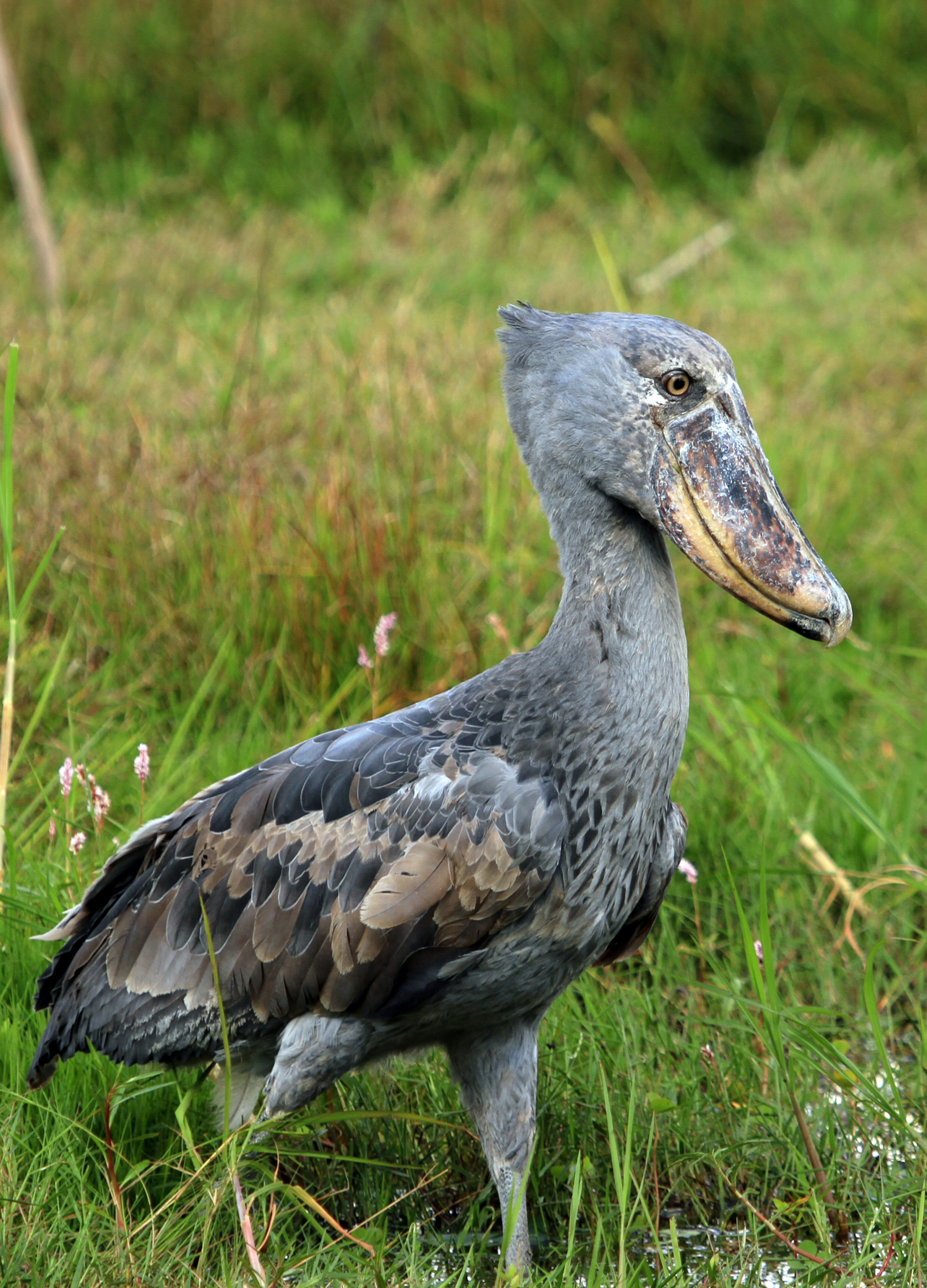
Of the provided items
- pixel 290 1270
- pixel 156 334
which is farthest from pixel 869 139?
pixel 290 1270

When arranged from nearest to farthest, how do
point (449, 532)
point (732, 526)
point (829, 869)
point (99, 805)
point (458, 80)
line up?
point (732, 526) → point (99, 805) → point (829, 869) → point (449, 532) → point (458, 80)

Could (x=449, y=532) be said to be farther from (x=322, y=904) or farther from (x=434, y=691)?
(x=322, y=904)

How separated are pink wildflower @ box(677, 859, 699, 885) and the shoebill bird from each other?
140 millimetres

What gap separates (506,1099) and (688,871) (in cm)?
65

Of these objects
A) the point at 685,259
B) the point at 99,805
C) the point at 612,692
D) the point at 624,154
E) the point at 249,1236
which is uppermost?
the point at 612,692

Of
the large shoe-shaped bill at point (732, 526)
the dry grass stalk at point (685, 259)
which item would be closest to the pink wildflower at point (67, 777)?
the large shoe-shaped bill at point (732, 526)

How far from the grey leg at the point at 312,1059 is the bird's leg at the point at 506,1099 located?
0.25 metres

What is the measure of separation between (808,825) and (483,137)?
6258mm

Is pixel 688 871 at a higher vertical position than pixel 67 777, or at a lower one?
lower

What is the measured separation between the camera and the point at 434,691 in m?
3.79

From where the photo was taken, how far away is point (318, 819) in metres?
2.40

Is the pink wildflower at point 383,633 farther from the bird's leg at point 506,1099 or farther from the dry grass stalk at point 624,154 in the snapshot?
the dry grass stalk at point 624,154

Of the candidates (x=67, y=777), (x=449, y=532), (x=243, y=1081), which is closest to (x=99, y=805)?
(x=67, y=777)

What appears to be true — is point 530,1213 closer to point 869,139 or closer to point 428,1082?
point 428,1082
